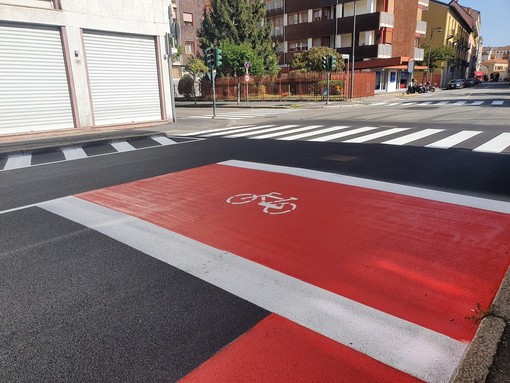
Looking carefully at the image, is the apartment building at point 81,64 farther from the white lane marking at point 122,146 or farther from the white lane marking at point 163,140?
the white lane marking at point 163,140

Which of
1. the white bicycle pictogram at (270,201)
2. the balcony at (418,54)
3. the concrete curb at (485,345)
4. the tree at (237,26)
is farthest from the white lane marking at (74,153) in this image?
the balcony at (418,54)

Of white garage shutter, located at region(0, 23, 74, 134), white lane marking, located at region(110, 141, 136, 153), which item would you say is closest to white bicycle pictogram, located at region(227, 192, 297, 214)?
white lane marking, located at region(110, 141, 136, 153)

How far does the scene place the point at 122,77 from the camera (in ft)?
56.1

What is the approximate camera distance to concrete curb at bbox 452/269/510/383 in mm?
2344

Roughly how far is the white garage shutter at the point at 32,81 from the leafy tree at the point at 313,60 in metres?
29.2

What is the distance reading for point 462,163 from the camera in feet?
27.2

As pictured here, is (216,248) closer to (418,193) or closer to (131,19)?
(418,193)

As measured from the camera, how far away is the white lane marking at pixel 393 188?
5.66 meters

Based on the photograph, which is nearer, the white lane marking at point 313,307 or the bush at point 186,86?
the white lane marking at point 313,307

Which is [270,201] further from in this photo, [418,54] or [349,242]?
[418,54]

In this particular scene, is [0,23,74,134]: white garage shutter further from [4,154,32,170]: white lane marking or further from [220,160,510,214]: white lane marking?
[220,160,510,214]: white lane marking

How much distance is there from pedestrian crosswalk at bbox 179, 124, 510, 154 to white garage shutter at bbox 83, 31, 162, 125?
4230 mm

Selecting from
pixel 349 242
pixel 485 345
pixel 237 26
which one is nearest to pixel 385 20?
pixel 237 26

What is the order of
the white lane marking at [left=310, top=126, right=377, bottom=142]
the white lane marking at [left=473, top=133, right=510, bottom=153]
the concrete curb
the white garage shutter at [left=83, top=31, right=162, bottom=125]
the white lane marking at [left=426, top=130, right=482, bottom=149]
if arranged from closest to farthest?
the concrete curb
the white lane marking at [left=473, top=133, right=510, bottom=153]
the white lane marking at [left=426, top=130, right=482, bottom=149]
the white lane marking at [left=310, top=126, right=377, bottom=142]
the white garage shutter at [left=83, top=31, right=162, bottom=125]
